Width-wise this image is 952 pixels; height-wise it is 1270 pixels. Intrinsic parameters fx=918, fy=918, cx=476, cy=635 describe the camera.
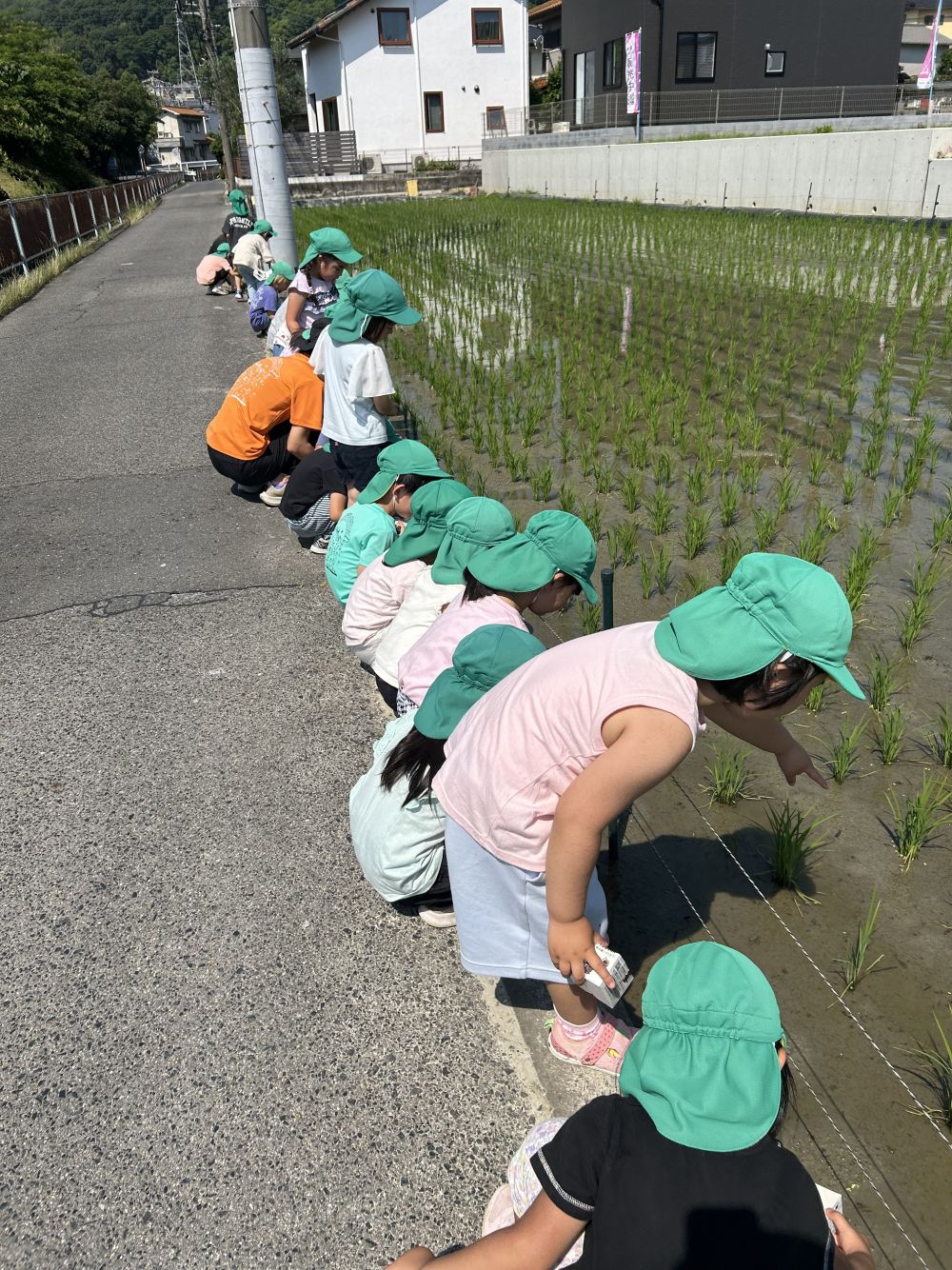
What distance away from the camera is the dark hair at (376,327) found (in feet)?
13.9

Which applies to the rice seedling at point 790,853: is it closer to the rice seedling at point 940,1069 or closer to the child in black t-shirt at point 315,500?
the rice seedling at point 940,1069

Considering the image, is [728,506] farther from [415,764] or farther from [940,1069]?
[940,1069]

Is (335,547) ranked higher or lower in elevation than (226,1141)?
higher

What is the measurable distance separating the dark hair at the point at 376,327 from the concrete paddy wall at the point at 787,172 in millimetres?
13162

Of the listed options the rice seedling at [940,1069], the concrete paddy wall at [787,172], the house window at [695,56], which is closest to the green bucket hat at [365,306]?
the rice seedling at [940,1069]

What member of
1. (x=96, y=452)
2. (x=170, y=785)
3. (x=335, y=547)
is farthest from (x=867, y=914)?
(x=96, y=452)

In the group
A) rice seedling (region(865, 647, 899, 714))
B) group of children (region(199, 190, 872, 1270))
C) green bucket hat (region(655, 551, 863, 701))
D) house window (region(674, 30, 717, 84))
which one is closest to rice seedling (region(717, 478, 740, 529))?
rice seedling (region(865, 647, 899, 714))

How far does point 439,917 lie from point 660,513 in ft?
9.42

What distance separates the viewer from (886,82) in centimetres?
2959

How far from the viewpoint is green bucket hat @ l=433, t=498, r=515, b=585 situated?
8.51 feet

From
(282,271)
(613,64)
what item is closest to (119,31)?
(613,64)

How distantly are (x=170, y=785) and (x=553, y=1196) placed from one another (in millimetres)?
2076

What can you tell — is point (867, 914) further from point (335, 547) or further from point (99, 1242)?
point (335, 547)

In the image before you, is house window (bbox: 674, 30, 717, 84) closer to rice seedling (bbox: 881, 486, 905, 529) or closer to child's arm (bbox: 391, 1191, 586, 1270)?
rice seedling (bbox: 881, 486, 905, 529)
